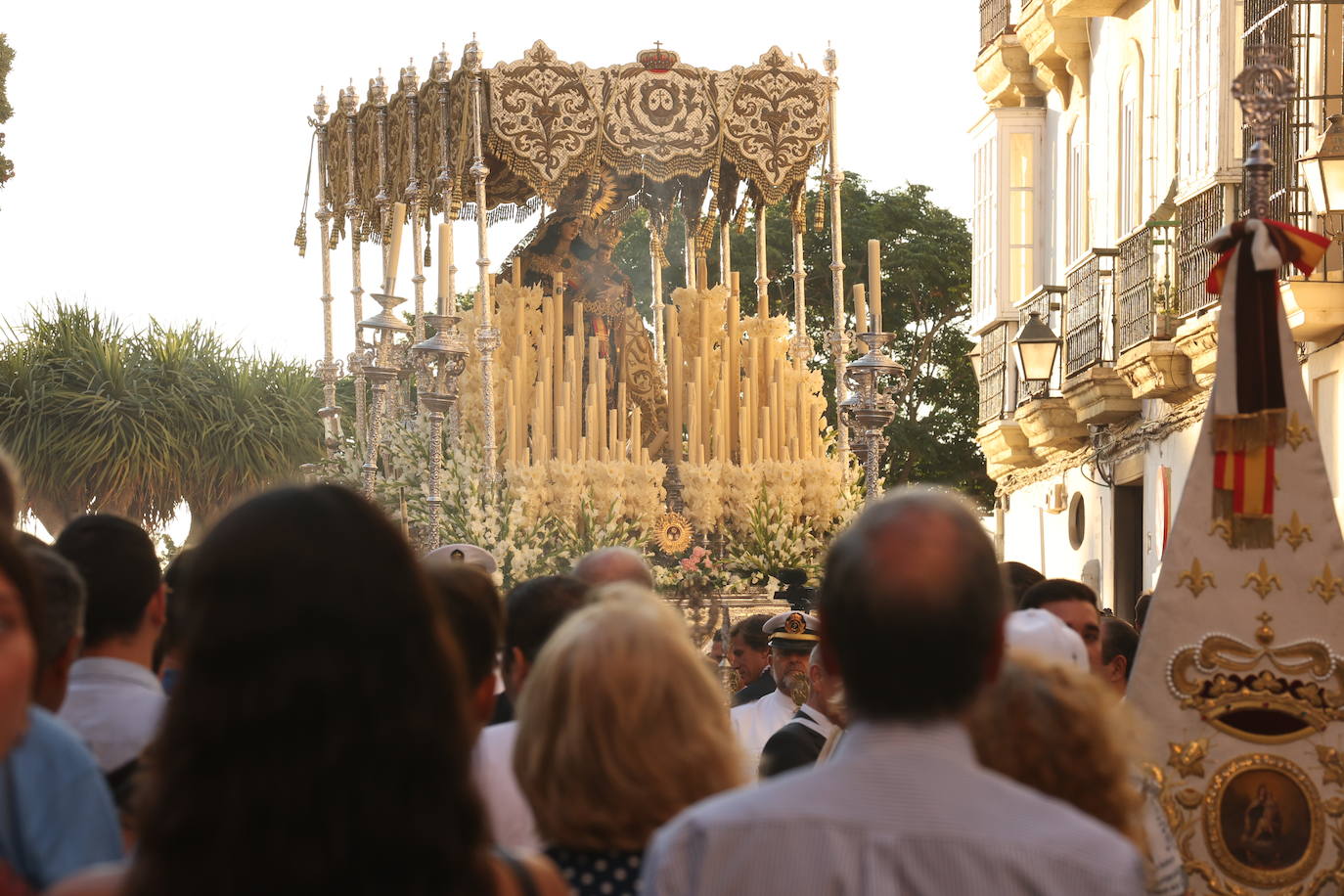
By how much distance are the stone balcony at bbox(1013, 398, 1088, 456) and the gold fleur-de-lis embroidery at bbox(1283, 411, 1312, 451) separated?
48.4 feet

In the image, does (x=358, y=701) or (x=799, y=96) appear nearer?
(x=358, y=701)

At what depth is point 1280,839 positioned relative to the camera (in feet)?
17.0

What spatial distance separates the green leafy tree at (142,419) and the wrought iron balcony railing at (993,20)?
10702 mm

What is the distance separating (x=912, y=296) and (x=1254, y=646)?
3112 cm

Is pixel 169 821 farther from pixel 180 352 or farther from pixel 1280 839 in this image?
pixel 180 352

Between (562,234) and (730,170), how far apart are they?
4.03 ft

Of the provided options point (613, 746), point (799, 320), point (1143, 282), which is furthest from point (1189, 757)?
point (1143, 282)

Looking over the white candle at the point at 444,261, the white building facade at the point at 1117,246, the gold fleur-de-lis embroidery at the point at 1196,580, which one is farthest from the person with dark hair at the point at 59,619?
the white building facade at the point at 1117,246

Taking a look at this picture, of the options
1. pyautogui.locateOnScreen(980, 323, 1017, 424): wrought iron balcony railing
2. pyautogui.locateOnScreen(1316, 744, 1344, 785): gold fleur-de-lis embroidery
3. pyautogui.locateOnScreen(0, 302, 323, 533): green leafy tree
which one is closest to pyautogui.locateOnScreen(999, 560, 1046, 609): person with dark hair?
pyautogui.locateOnScreen(1316, 744, 1344, 785): gold fleur-de-lis embroidery

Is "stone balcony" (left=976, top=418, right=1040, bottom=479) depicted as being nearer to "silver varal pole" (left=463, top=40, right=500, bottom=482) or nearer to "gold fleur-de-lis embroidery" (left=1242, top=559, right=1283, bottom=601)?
"silver varal pole" (left=463, top=40, right=500, bottom=482)

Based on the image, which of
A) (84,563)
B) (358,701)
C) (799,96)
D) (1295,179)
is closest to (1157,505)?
(1295,179)

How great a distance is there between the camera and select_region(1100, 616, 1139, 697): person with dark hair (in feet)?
20.9

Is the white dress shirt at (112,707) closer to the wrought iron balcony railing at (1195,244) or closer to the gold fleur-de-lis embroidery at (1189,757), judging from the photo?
the gold fleur-de-lis embroidery at (1189,757)

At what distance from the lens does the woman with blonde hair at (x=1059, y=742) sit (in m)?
2.88
